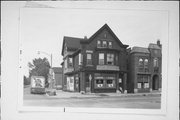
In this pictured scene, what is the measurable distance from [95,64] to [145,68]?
29.3 inches

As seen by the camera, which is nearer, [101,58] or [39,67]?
[39,67]

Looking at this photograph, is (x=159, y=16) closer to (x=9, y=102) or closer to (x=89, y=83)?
(x=89, y=83)

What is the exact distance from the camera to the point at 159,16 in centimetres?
349

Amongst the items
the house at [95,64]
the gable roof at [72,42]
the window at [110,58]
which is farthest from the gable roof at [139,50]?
the gable roof at [72,42]

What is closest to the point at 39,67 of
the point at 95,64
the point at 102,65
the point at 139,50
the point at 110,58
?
the point at 95,64

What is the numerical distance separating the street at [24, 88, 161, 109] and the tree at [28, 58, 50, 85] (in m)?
0.27

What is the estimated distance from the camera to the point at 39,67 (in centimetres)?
351

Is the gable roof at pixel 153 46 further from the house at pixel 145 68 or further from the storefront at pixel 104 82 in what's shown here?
the storefront at pixel 104 82

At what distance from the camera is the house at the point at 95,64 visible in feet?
11.8

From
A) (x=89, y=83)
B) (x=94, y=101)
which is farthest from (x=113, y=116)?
(x=89, y=83)

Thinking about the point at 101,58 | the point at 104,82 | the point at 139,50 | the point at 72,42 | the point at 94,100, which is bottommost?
the point at 94,100

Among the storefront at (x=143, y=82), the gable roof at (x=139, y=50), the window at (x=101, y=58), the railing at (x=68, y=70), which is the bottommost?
the storefront at (x=143, y=82)

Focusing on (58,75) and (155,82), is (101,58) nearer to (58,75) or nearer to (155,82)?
(58,75)

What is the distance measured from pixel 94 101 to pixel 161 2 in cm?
171
